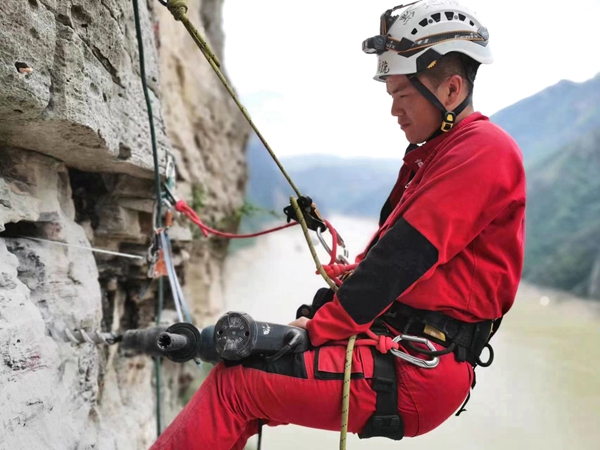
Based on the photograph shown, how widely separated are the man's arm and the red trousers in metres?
0.17

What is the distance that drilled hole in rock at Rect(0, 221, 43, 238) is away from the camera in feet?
5.98

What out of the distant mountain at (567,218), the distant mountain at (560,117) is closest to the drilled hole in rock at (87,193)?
the distant mountain at (567,218)

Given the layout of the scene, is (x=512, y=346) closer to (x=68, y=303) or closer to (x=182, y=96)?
(x=182, y=96)

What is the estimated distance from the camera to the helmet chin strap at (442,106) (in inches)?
65.3

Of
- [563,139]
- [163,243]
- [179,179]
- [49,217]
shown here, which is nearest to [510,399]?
[179,179]

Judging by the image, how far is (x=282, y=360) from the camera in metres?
1.57

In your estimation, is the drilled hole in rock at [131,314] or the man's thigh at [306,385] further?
the drilled hole in rock at [131,314]

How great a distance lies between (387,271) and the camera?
1.46 m

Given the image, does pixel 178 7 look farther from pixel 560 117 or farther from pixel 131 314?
pixel 560 117

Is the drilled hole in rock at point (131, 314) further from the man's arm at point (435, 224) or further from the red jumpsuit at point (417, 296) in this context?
the man's arm at point (435, 224)

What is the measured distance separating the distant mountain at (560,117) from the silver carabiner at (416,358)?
64.8 feet

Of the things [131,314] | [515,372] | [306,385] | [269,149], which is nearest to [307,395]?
[306,385]

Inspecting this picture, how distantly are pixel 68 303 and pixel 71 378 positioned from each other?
0.30 metres

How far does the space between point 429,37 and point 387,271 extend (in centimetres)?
84
